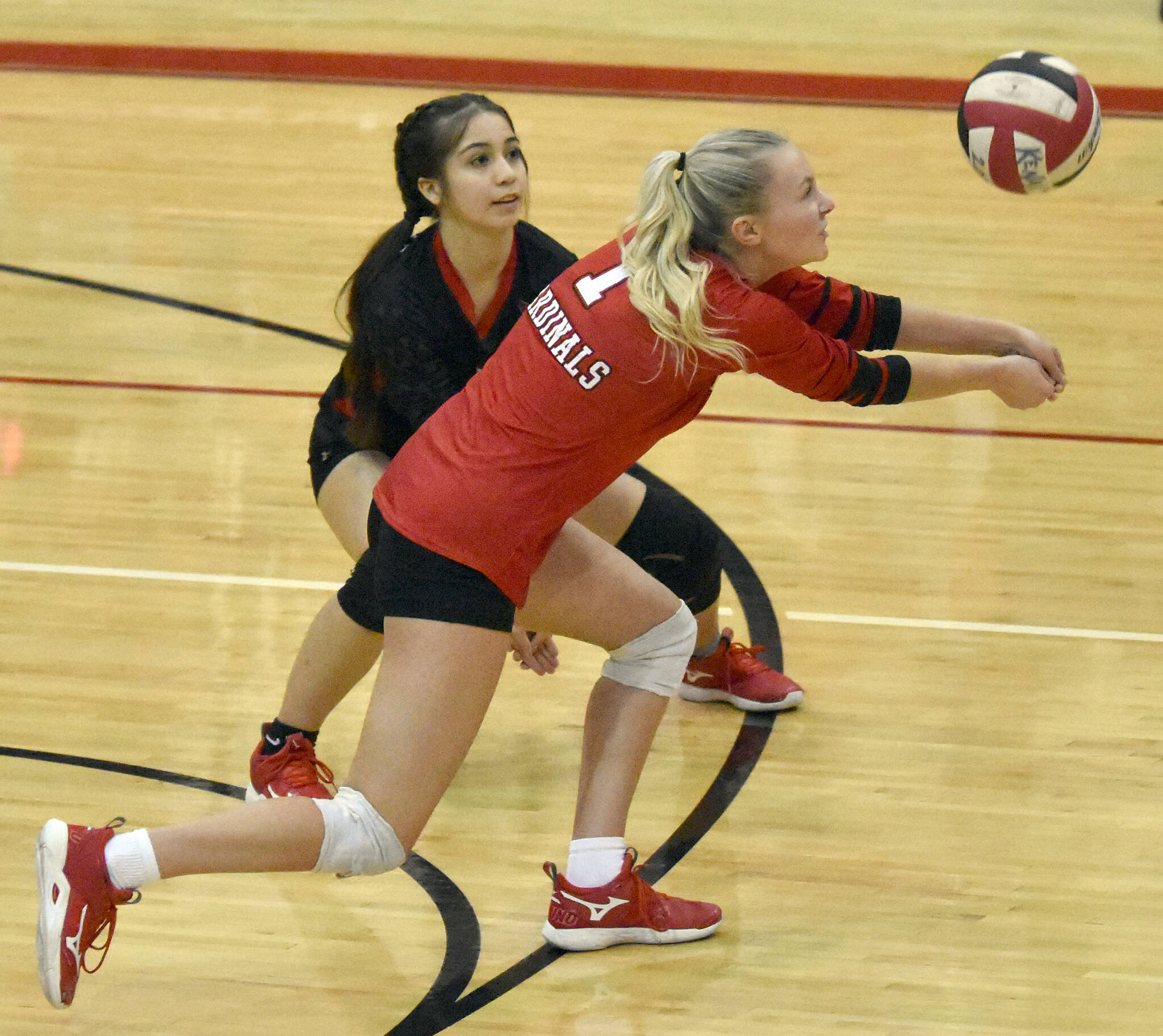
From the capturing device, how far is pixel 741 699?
3.63 m

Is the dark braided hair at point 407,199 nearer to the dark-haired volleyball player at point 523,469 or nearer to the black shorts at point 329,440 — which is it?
the black shorts at point 329,440

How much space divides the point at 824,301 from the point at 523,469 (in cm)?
72

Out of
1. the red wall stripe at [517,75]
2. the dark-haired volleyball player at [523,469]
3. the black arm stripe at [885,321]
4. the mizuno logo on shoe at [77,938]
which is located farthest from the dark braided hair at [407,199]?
the red wall stripe at [517,75]

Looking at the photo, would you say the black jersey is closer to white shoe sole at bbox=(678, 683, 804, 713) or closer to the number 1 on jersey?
the number 1 on jersey

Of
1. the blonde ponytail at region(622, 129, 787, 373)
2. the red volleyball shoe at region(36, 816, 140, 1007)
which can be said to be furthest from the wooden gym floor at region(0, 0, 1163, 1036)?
the blonde ponytail at region(622, 129, 787, 373)

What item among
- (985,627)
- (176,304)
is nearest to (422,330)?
(985,627)

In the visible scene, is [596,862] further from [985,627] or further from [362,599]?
[985,627]

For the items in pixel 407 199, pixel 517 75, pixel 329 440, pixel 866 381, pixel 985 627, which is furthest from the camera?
pixel 517 75

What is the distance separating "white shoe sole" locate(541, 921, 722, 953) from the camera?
285 centimetres

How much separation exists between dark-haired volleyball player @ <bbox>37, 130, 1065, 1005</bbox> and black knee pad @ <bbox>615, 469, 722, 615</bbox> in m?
0.58

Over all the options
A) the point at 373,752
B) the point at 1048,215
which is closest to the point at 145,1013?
the point at 373,752

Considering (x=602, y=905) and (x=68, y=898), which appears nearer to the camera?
(x=68, y=898)

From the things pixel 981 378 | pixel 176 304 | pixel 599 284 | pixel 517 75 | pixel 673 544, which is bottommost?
pixel 673 544

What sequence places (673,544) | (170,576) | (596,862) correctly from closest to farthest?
(596,862)
(673,544)
(170,576)
